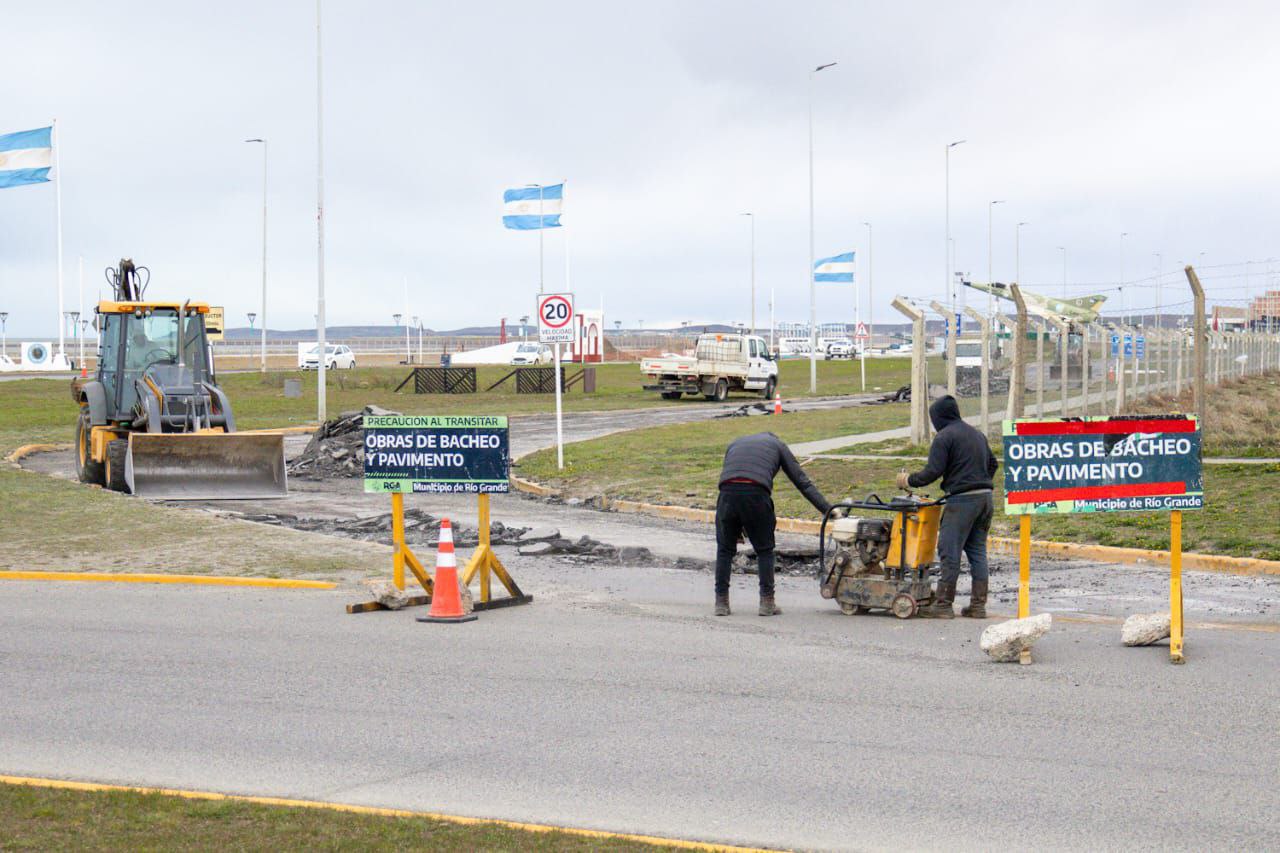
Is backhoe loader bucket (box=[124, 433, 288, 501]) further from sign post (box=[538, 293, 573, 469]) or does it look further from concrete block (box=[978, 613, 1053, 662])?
concrete block (box=[978, 613, 1053, 662])

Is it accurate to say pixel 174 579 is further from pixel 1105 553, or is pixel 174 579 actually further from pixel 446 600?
pixel 1105 553

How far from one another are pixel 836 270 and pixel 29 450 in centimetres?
3619

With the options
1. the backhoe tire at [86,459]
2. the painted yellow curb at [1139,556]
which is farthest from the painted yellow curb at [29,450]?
the painted yellow curb at [1139,556]

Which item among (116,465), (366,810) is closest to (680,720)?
(366,810)

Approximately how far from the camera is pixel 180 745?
742cm

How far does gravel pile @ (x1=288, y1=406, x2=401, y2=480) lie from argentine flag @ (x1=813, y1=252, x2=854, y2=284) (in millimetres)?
33447

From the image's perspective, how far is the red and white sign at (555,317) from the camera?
73.8 ft

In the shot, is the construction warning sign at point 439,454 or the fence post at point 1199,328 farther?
the fence post at point 1199,328

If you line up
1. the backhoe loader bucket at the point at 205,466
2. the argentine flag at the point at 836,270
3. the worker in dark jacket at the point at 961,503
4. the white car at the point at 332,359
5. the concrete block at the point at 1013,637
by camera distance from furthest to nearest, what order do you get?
the white car at the point at 332,359 < the argentine flag at the point at 836,270 < the backhoe loader bucket at the point at 205,466 < the worker in dark jacket at the point at 961,503 < the concrete block at the point at 1013,637

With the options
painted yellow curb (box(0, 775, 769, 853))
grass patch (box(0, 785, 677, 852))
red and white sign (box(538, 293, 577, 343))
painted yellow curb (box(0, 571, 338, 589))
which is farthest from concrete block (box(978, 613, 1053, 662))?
red and white sign (box(538, 293, 577, 343))

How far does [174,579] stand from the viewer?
13000mm

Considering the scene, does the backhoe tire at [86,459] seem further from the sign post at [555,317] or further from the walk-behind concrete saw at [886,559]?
the walk-behind concrete saw at [886,559]

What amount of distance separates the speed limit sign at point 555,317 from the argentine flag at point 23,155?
30873 mm

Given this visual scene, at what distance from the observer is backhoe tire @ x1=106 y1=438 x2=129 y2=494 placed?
21281 mm
